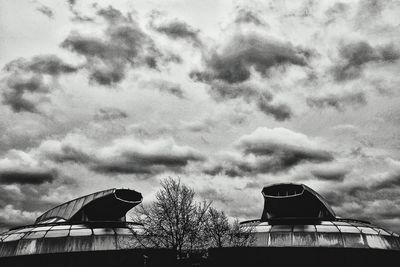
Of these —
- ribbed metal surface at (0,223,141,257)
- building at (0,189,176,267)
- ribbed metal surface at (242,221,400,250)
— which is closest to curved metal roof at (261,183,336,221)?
ribbed metal surface at (242,221,400,250)

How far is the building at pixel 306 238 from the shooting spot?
50.5 meters

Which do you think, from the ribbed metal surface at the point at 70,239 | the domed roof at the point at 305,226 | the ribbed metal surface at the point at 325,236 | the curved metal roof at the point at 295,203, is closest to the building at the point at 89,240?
the ribbed metal surface at the point at 70,239

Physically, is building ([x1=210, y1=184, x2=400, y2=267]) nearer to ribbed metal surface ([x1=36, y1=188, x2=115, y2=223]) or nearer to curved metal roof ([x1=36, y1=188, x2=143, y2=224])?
curved metal roof ([x1=36, y1=188, x2=143, y2=224])

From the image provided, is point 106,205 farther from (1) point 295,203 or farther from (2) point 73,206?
(1) point 295,203

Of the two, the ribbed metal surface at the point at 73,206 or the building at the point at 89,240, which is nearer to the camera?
the building at the point at 89,240

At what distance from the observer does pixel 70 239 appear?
51406 mm

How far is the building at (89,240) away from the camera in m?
49.7

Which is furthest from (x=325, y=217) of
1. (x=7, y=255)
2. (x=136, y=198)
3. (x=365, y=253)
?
(x=7, y=255)

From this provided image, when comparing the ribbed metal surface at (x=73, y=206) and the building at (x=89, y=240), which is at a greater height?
the ribbed metal surface at (x=73, y=206)

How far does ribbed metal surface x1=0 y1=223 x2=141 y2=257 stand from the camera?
50.7 meters

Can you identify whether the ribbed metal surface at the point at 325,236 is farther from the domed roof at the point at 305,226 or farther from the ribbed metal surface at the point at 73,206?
the ribbed metal surface at the point at 73,206

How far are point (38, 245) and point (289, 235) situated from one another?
106 feet

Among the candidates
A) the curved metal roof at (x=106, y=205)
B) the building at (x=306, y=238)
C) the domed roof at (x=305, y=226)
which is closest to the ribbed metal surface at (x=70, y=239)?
the curved metal roof at (x=106, y=205)

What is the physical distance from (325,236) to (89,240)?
30246 millimetres
